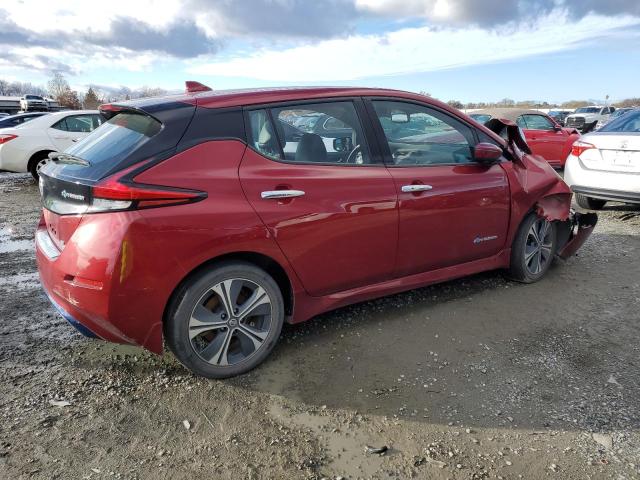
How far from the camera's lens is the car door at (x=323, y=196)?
2.94 meters

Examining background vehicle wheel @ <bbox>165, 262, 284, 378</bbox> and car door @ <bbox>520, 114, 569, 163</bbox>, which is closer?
→ background vehicle wheel @ <bbox>165, 262, 284, 378</bbox>

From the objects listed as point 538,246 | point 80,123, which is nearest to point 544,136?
point 538,246

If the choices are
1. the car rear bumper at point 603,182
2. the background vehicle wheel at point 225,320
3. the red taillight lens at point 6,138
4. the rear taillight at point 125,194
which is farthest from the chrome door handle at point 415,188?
the red taillight lens at point 6,138

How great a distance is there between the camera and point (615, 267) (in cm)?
493

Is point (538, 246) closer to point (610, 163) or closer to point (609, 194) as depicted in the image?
point (609, 194)

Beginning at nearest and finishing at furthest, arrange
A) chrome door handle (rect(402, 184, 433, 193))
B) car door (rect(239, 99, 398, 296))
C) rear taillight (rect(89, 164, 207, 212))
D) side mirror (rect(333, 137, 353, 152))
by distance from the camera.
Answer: rear taillight (rect(89, 164, 207, 212)) → car door (rect(239, 99, 398, 296)) → side mirror (rect(333, 137, 353, 152)) → chrome door handle (rect(402, 184, 433, 193))

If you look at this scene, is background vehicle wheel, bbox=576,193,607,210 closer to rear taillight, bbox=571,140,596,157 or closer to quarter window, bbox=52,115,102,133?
rear taillight, bbox=571,140,596,157

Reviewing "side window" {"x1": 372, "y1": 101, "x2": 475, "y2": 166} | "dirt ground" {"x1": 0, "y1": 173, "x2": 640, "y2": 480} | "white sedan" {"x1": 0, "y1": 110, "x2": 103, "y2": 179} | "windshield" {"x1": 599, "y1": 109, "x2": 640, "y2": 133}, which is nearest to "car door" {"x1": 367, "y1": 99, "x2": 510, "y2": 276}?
"side window" {"x1": 372, "y1": 101, "x2": 475, "y2": 166}

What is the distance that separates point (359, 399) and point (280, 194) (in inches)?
50.3

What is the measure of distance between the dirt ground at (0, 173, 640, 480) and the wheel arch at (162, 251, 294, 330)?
1.32ft

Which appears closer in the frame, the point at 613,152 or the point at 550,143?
the point at 613,152

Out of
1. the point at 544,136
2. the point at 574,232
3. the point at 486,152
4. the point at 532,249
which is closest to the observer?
the point at 486,152

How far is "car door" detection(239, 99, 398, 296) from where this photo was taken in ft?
9.66

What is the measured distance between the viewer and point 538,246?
4.47 meters
